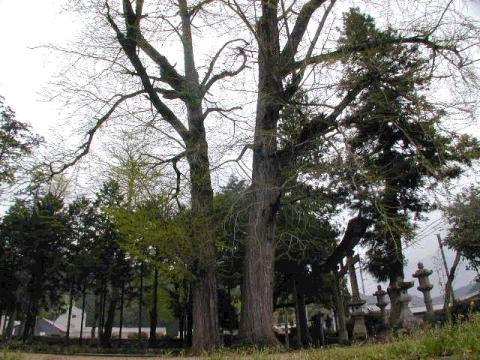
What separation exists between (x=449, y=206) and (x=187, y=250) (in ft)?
17.6

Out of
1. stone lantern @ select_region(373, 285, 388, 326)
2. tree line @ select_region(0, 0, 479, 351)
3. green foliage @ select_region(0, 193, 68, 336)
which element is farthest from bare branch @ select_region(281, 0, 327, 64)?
green foliage @ select_region(0, 193, 68, 336)

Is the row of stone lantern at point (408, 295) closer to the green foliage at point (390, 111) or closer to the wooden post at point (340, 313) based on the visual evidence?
the wooden post at point (340, 313)

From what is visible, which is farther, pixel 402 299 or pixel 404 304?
pixel 404 304

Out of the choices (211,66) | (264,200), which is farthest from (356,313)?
(211,66)

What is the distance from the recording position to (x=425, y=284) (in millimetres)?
19875

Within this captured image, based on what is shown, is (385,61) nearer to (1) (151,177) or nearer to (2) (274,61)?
(2) (274,61)

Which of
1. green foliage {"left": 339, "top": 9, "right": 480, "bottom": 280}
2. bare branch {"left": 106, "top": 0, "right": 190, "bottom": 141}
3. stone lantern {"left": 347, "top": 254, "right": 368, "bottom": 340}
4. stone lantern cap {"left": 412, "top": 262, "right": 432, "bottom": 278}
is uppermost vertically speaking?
bare branch {"left": 106, "top": 0, "right": 190, "bottom": 141}

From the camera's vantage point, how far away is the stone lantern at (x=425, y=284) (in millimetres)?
19734

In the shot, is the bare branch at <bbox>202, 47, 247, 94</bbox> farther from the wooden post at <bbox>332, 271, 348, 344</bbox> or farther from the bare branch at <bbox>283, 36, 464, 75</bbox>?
the wooden post at <bbox>332, 271, 348, 344</bbox>

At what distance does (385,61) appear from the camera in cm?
849

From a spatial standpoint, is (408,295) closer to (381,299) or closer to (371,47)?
(381,299)

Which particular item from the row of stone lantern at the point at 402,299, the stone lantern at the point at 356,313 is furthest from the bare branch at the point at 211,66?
the stone lantern at the point at 356,313

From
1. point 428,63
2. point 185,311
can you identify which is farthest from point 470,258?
point 428,63

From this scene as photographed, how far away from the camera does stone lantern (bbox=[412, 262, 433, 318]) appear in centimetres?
1973
